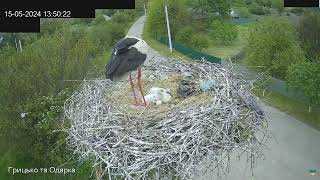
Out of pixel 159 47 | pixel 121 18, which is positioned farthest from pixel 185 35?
pixel 121 18

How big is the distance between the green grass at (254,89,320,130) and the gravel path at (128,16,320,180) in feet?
0.95

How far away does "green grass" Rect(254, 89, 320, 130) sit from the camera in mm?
16058

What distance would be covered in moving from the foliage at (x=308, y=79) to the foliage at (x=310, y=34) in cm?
431

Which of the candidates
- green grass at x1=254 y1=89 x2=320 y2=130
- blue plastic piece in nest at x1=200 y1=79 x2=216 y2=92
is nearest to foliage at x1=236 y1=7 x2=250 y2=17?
green grass at x1=254 y1=89 x2=320 y2=130

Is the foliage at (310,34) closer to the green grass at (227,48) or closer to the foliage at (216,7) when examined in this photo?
the green grass at (227,48)

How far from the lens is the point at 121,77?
919 cm

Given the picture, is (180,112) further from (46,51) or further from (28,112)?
(46,51)

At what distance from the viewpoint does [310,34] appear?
21031mm

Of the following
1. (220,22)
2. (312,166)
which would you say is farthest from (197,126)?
(220,22)

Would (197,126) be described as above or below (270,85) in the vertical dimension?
above

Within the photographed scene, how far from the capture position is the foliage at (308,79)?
1546 centimetres

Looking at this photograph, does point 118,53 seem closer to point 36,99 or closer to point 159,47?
point 36,99

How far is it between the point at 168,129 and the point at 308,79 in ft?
29.4

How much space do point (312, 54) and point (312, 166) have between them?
330 inches
